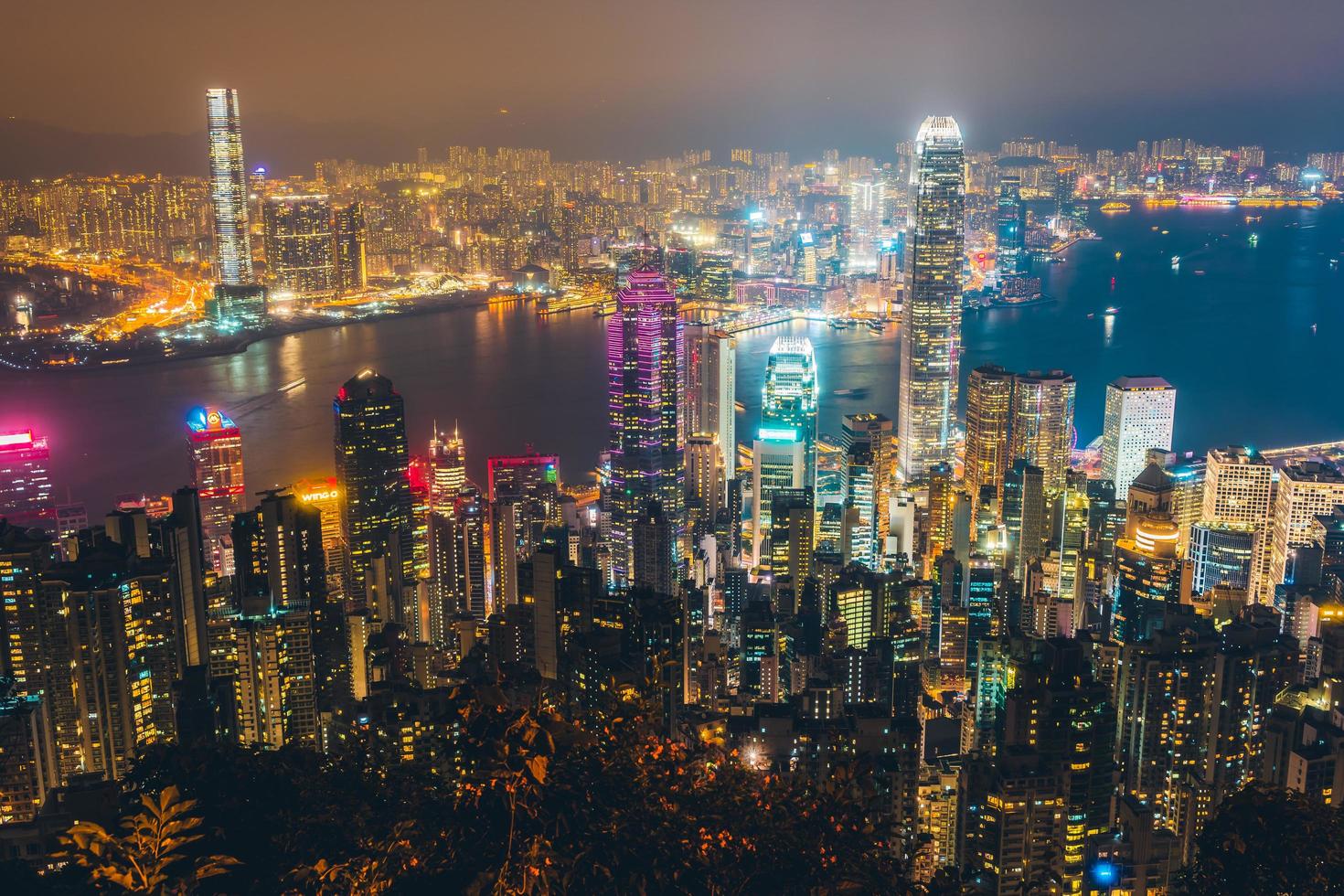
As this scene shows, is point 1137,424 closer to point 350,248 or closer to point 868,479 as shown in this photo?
point 868,479

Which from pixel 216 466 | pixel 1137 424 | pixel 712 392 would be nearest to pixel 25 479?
pixel 216 466

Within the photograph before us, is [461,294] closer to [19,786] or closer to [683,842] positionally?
[19,786]

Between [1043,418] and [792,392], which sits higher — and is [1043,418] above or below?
below

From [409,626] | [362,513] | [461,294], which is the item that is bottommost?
[409,626]

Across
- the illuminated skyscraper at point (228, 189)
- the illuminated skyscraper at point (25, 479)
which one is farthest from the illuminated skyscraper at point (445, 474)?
the illuminated skyscraper at point (228, 189)

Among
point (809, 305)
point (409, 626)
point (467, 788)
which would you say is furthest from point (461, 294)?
point (467, 788)

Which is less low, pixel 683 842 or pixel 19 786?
pixel 683 842
